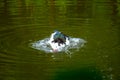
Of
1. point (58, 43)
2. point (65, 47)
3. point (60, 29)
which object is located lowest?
point (60, 29)

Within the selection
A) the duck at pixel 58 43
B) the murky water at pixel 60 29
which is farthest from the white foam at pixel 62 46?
the murky water at pixel 60 29

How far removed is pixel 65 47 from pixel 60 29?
14.3 feet

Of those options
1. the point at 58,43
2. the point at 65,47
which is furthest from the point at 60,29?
the point at 58,43

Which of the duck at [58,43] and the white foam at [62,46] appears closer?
the duck at [58,43]

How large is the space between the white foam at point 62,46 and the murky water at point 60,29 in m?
0.30

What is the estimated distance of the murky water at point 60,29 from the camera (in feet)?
31.4

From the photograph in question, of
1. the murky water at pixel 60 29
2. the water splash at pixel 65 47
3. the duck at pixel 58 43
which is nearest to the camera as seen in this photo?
the murky water at pixel 60 29

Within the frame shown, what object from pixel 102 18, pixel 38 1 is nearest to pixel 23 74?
pixel 102 18

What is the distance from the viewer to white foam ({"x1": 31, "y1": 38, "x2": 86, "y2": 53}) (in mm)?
12148

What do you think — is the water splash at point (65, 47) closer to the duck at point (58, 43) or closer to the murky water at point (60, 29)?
the duck at point (58, 43)

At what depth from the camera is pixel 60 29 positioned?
16688mm

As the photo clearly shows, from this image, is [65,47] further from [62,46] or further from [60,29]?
[60,29]

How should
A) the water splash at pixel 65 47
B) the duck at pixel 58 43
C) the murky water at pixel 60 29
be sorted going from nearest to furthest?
the murky water at pixel 60 29, the duck at pixel 58 43, the water splash at pixel 65 47

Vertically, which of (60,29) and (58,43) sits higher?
(58,43)
